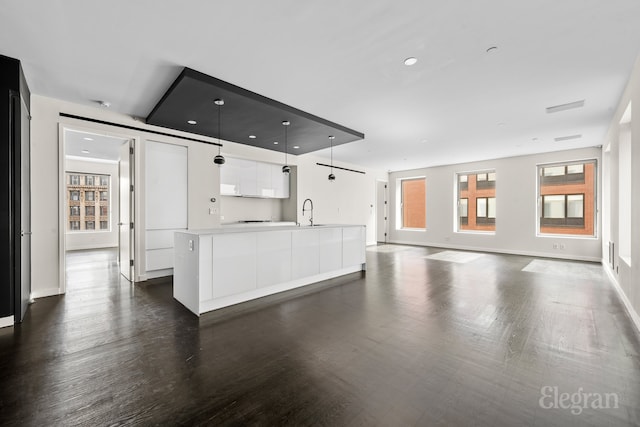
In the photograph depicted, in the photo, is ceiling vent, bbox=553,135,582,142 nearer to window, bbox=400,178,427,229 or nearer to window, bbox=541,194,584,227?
window, bbox=541,194,584,227

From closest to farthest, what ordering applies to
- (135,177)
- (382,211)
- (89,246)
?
(135,177), (89,246), (382,211)

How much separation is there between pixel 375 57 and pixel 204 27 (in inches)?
66.4

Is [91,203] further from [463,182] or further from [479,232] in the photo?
[479,232]

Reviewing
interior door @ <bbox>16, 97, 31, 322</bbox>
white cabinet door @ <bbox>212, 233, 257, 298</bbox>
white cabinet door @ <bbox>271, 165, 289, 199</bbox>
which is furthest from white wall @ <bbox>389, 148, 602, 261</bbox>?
interior door @ <bbox>16, 97, 31, 322</bbox>

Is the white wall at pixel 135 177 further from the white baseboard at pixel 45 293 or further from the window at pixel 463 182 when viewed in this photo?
the window at pixel 463 182

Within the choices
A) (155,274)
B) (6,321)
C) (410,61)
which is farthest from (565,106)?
(6,321)

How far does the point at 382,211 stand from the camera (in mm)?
10789

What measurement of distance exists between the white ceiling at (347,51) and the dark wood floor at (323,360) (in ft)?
9.23

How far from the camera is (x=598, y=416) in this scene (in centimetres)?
161

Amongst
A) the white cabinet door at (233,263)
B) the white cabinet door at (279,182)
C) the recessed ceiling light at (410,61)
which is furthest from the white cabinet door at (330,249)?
the white cabinet door at (279,182)

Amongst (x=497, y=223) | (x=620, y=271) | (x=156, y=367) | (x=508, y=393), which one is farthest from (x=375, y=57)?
(x=497, y=223)

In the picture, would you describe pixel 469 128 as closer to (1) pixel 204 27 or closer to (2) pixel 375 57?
(2) pixel 375 57

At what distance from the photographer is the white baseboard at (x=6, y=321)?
2.85 metres

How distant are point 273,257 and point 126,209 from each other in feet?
10.3
